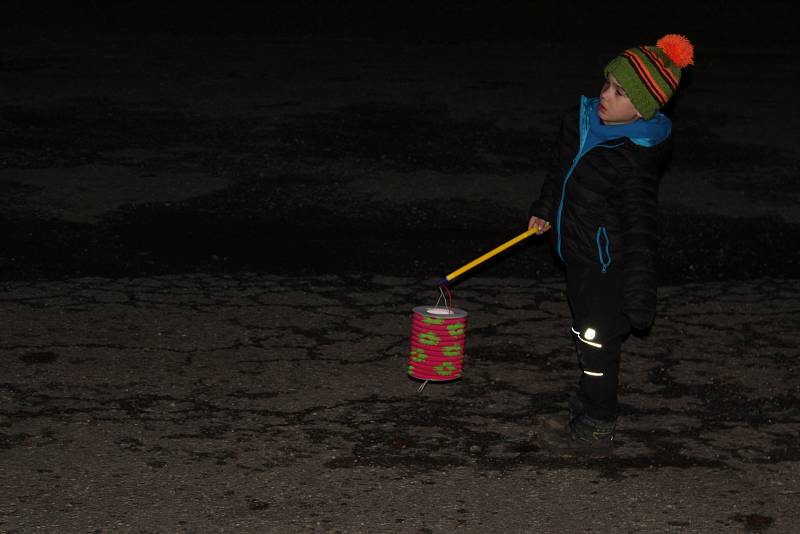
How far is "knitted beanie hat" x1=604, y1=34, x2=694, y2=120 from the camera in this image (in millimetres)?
4242

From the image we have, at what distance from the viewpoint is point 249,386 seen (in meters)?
4.98

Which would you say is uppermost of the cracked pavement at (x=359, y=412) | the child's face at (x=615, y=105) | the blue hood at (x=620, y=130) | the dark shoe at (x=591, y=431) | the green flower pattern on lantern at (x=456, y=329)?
the child's face at (x=615, y=105)

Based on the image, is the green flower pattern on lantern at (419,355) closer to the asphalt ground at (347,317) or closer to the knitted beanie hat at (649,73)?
the asphalt ground at (347,317)

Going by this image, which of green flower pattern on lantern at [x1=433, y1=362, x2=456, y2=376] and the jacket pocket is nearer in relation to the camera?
the jacket pocket

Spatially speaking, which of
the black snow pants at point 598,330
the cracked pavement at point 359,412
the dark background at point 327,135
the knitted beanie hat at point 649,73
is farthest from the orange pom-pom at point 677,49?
the dark background at point 327,135

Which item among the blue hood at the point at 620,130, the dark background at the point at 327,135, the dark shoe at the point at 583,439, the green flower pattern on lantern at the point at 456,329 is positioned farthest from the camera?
the dark background at the point at 327,135

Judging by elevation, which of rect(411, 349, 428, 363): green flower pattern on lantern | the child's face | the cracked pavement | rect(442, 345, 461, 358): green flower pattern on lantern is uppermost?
the child's face

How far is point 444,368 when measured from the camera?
4.82m

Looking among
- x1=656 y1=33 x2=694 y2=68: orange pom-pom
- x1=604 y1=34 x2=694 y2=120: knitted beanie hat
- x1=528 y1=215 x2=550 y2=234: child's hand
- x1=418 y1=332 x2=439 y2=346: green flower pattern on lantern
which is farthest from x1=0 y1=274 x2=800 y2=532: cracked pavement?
x1=656 y1=33 x2=694 y2=68: orange pom-pom

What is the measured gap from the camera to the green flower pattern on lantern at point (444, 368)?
15.8 feet

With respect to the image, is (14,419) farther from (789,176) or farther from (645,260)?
(789,176)

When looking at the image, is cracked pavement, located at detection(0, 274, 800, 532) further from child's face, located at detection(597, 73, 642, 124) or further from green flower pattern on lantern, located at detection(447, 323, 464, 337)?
child's face, located at detection(597, 73, 642, 124)

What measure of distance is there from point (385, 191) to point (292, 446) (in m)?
4.22

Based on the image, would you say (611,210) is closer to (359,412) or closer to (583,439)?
(583,439)
